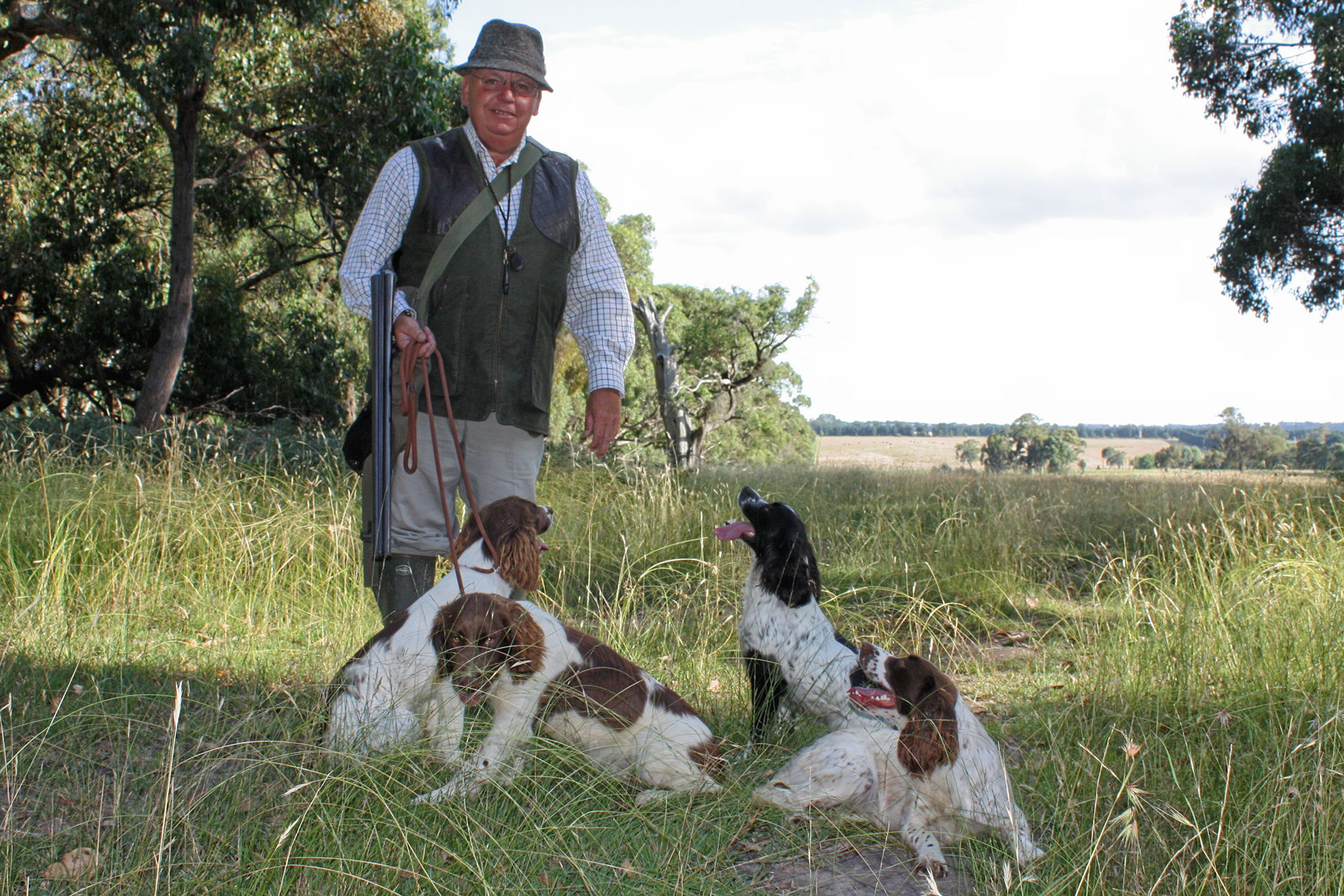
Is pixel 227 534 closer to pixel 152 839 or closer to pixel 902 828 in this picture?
pixel 152 839

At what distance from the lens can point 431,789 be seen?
2373 millimetres

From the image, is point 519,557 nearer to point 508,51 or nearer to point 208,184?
point 508,51

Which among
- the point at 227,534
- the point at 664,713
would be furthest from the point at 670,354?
the point at 664,713

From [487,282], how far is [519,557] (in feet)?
3.32

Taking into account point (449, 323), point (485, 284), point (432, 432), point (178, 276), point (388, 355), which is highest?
point (178, 276)

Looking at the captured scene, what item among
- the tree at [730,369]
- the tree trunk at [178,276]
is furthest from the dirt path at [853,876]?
the tree at [730,369]

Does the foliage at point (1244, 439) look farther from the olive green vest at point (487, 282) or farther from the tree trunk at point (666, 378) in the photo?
the olive green vest at point (487, 282)

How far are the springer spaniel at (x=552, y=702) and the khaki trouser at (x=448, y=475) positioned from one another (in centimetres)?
75

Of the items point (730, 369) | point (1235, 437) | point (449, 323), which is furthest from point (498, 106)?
point (1235, 437)

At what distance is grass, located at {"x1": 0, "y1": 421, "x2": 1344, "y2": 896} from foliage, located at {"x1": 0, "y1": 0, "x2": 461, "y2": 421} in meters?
4.07

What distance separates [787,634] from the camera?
3129 millimetres

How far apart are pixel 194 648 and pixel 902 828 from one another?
3.01 metres

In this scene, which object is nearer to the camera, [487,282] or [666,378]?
[487,282]

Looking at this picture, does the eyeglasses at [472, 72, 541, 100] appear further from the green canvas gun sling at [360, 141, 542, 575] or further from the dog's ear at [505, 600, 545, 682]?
the dog's ear at [505, 600, 545, 682]
